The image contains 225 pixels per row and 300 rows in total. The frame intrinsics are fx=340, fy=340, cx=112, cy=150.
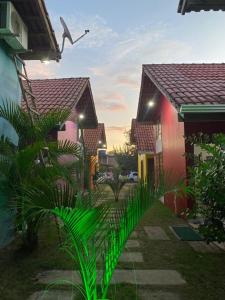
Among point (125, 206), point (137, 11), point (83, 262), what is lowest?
point (83, 262)

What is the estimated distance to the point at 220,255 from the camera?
19.7ft

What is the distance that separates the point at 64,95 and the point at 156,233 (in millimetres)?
5956

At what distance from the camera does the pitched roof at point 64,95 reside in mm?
10820

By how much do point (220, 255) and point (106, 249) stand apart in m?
3.73

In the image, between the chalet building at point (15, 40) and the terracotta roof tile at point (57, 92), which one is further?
the terracotta roof tile at point (57, 92)

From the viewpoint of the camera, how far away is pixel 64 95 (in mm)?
11727

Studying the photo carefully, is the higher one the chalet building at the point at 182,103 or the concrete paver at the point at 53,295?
the chalet building at the point at 182,103

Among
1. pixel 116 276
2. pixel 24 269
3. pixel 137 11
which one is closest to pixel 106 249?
pixel 116 276

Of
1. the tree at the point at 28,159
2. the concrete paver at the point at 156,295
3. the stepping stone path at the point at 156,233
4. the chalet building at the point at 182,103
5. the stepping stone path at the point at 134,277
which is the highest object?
the chalet building at the point at 182,103

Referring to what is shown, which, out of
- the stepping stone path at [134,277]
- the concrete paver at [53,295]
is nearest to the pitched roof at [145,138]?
the stepping stone path at [134,277]

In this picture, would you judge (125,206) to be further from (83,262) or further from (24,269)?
(24,269)

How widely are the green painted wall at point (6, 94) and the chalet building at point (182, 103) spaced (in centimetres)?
325

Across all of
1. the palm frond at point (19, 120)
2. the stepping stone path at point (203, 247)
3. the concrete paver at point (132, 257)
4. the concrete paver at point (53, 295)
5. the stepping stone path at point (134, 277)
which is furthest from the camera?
the stepping stone path at point (203, 247)

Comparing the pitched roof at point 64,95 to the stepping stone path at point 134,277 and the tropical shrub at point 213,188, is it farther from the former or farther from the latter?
the stepping stone path at point 134,277
